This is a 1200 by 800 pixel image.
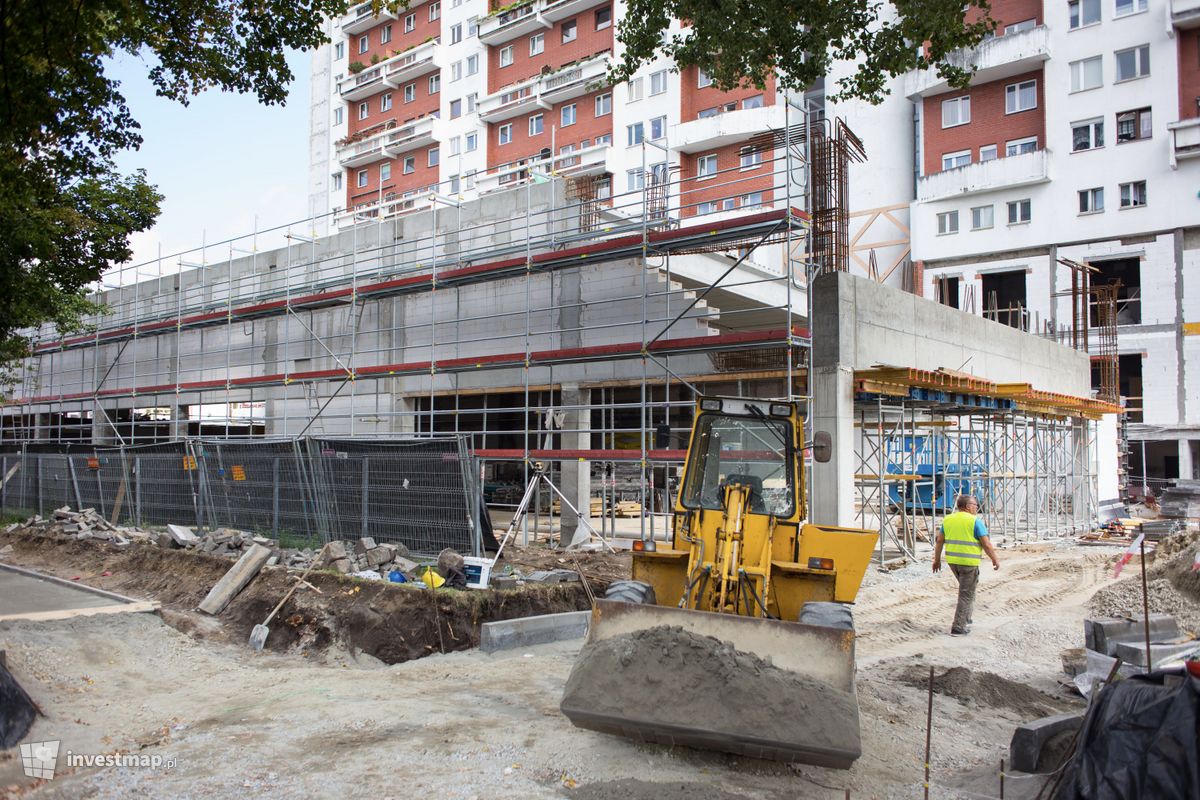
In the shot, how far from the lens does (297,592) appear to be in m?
10.3

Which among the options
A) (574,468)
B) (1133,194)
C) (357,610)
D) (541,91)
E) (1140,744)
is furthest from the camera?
(541,91)

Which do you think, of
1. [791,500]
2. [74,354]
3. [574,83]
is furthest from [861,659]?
[574,83]

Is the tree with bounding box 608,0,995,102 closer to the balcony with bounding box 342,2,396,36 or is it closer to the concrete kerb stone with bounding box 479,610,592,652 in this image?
the concrete kerb stone with bounding box 479,610,592,652

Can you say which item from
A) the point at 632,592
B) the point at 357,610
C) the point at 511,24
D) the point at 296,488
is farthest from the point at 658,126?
the point at 632,592

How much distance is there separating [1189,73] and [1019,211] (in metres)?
7.11

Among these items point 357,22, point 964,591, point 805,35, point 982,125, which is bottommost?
point 964,591

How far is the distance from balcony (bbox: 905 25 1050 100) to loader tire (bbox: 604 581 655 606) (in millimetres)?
32446

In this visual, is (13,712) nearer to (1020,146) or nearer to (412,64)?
(1020,146)

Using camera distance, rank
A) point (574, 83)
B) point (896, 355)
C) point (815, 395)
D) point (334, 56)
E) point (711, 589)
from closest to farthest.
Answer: point (711, 589) < point (815, 395) < point (896, 355) < point (574, 83) < point (334, 56)

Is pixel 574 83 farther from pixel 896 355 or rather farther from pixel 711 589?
pixel 711 589

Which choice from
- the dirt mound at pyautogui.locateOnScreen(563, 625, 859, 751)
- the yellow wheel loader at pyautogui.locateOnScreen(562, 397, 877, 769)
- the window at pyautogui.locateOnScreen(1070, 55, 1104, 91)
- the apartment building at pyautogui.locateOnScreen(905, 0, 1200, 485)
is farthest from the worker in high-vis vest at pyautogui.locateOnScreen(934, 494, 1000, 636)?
the window at pyautogui.locateOnScreen(1070, 55, 1104, 91)

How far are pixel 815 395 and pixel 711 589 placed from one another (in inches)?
283

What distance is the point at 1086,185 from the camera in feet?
110

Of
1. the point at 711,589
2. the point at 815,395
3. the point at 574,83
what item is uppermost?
the point at 574,83
